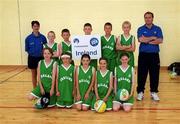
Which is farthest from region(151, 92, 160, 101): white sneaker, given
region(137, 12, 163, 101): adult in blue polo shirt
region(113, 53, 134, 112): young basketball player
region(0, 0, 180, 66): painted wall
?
region(0, 0, 180, 66): painted wall

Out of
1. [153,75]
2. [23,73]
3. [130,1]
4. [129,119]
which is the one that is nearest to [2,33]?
[23,73]

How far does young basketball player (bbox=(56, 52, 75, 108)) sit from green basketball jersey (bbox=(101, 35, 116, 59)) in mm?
642

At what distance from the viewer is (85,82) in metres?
4.60

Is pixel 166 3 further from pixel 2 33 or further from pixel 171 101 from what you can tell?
pixel 2 33

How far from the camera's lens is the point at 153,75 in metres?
4.99

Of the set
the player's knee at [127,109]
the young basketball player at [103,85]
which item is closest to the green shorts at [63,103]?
the young basketball player at [103,85]

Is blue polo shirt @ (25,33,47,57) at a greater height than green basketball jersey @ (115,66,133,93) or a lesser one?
greater

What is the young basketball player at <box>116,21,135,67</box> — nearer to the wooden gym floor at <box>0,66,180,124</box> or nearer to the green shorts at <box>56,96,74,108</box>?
the wooden gym floor at <box>0,66,180,124</box>

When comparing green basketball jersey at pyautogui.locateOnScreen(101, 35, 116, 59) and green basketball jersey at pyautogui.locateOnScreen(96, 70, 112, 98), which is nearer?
green basketball jersey at pyautogui.locateOnScreen(96, 70, 112, 98)

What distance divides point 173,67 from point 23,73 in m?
3.78

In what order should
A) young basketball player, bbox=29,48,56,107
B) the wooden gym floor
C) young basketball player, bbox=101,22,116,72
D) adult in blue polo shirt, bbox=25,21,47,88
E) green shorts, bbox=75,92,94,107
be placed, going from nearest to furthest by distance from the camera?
the wooden gym floor
green shorts, bbox=75,92,94,107
young basketball player, bbox=29,48,56,107
young basketball player, bbox=101,22,116,72
adult in blue polo shirt, bbox=25,21,47,88

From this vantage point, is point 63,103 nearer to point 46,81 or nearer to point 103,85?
point 46,81

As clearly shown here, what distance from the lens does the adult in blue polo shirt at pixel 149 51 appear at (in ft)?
15.8

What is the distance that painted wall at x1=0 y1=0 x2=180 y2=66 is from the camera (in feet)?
26.5
